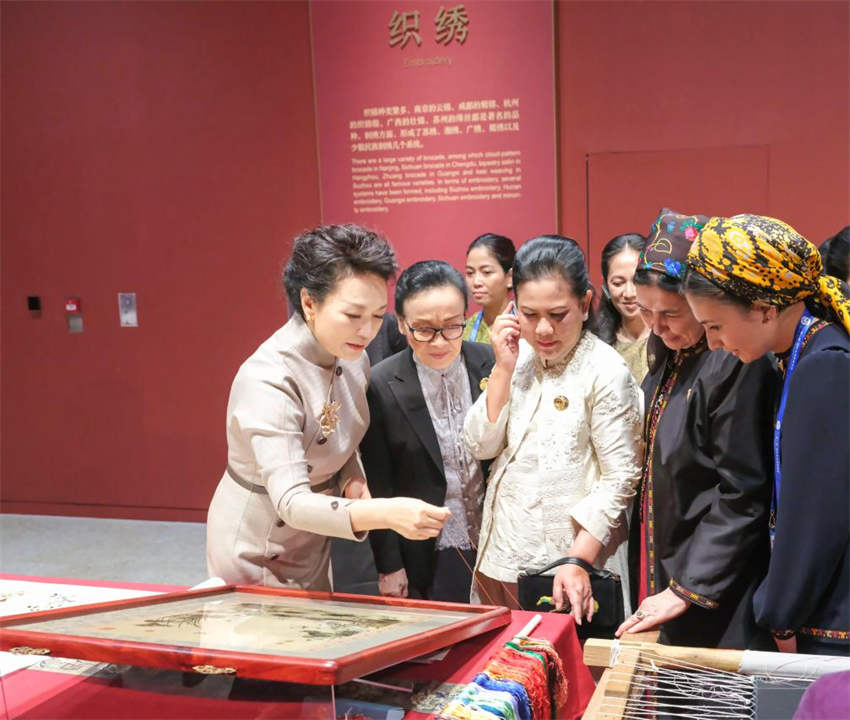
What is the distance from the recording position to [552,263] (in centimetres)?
178

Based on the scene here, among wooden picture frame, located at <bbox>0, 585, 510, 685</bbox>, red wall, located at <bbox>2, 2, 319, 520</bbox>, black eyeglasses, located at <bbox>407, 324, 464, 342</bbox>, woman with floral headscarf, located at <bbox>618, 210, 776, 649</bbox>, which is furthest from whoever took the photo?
red wall, located at <bbox>2, 2, 319, 520</bbox>

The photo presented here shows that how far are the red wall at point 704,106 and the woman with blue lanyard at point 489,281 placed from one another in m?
0.83

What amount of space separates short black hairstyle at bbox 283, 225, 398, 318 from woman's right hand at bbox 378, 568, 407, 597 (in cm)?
79

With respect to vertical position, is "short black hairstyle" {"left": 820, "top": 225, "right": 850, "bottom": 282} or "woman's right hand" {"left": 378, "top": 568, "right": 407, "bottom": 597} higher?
"short black hairstyle" {"left": 820, "top": 225, "right": 850, "bottom": 282}

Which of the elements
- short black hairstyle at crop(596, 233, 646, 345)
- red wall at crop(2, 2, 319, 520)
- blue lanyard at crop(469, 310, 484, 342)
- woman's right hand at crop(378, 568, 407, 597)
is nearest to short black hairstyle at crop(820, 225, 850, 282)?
short black hairstyle at crop(596, 233, 646, 345)

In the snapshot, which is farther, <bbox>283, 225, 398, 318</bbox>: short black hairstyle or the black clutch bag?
the black clutch bag

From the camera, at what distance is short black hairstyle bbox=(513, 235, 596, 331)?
1.78 m

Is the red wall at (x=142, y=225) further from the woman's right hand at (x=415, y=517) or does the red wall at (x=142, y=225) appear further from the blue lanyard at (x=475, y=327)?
the woman's right hand at (x=415, y=517)

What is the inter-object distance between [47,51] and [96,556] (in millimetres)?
2658

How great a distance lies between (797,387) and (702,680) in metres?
0.45

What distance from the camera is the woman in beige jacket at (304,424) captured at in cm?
150

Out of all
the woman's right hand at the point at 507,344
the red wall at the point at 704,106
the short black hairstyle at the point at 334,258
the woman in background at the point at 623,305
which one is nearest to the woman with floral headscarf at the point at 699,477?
the woman's right hand at the point at 507,344

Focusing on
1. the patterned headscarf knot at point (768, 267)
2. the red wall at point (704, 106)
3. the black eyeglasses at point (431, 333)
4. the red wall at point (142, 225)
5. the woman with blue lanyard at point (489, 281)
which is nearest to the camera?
the patterned headscarf knot at point (768, 267)

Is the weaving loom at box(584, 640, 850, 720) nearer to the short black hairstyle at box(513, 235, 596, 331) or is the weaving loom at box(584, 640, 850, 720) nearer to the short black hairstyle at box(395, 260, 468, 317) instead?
the short black hairstyle at box(513, 235, 596, 331)
